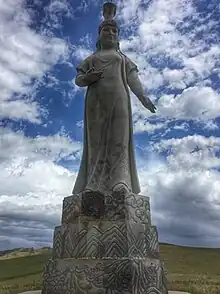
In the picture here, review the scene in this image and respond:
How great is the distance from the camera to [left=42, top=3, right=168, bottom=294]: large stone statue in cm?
779

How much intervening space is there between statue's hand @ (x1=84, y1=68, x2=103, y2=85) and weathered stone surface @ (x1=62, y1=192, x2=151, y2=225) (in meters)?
3.01

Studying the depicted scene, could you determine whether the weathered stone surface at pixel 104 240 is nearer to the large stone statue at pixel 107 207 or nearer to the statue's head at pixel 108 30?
the large stone statue at pixel 107 207

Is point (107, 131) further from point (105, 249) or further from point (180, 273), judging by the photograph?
point (180, 273)

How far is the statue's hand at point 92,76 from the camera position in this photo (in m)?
9.89

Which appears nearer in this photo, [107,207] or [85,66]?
[107,207]

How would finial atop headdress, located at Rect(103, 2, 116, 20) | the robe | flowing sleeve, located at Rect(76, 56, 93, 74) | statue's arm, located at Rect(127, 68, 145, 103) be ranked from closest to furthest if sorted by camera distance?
the robe
flowing sleeve, located at Rect(76, 56, 93, 74)
statue's arm, located at Rect(127, 68, 145, 103)
finial atop headdress, located at Rect(103, 2, 116, 20)

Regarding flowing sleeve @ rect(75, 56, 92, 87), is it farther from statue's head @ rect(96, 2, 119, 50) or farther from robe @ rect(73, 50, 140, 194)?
statue's head @ rect(96, 2, 119, 50)

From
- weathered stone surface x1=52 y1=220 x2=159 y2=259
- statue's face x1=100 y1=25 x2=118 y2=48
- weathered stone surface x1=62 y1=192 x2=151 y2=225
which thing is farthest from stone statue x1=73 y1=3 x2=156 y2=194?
weathered stone surface x1=52 y1=220 x2=159 y2=259

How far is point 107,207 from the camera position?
8625 mm

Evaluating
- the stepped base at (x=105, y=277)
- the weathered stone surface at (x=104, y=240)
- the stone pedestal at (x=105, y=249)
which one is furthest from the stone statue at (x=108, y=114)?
the stepped base at (x=105, y=277)

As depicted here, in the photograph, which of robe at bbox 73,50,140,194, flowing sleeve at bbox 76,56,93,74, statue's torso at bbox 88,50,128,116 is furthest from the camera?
flowing sleeve at bbox 76,56,93,74

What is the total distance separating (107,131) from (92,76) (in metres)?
1.46

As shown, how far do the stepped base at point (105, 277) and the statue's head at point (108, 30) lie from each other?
5.66 meters

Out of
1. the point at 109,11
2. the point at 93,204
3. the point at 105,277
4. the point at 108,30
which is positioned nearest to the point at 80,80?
the point at 108,30
